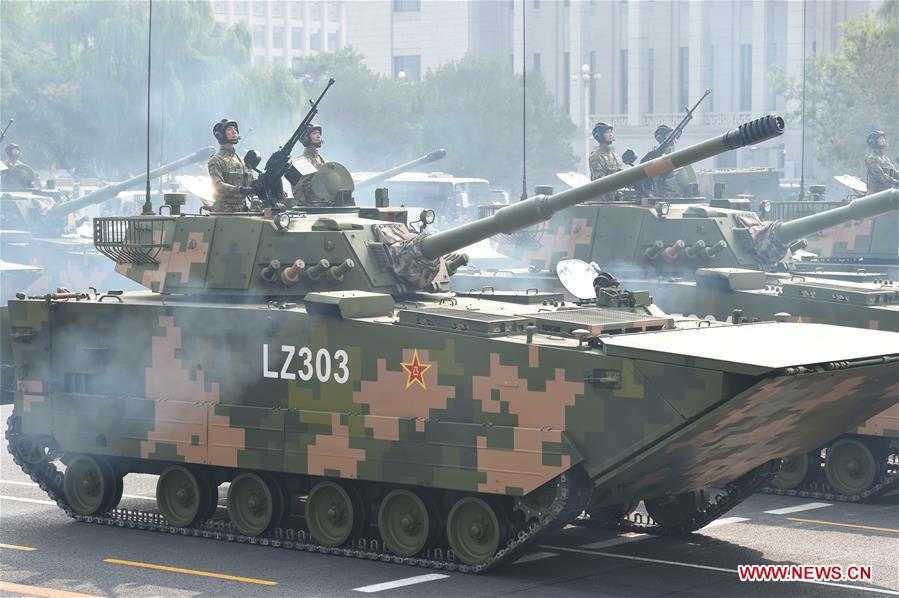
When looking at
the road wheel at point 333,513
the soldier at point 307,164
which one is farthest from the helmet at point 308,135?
the road wheel at point 333,513

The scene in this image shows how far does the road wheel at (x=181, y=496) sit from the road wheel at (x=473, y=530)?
10.9 ft

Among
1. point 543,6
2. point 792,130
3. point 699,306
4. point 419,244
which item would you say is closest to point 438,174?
point 792,130

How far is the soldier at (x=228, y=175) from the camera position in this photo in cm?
2114

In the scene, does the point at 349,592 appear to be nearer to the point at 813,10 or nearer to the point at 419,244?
the point at 419,244

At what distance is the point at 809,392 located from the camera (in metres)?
16.8

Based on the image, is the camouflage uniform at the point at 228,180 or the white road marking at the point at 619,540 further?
the camouflage uniform at the point at 228,180

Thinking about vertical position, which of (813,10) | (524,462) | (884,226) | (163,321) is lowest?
(524,462)

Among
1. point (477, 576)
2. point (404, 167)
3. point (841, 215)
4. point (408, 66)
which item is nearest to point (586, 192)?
point (477, 576)

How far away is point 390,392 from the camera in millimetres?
18203

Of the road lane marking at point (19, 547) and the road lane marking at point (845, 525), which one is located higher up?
the road lane marking at point (845, 525)

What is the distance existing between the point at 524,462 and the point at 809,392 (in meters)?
2.77

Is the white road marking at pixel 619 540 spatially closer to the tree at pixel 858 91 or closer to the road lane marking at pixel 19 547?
the road lane marking at pixel 19 547

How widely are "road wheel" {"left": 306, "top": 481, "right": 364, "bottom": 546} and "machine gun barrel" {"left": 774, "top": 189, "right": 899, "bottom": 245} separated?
9621 mm

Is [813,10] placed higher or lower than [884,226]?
higher
